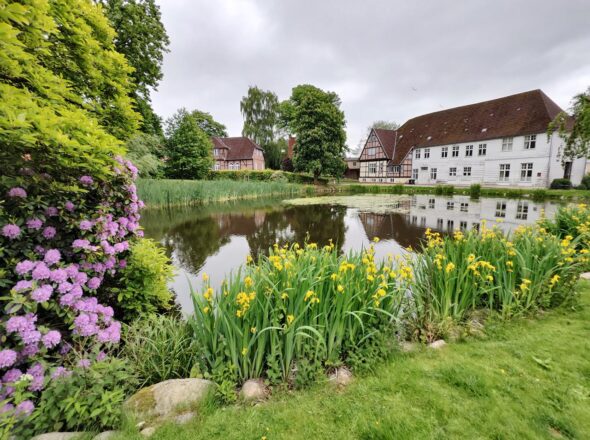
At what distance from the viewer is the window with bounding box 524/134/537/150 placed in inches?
1077

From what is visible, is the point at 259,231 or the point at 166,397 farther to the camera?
the point at 259,231

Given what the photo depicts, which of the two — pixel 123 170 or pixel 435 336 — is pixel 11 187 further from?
pixel 435 336

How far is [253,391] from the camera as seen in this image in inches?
87.6

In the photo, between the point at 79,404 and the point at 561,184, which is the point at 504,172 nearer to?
the point at 561,184

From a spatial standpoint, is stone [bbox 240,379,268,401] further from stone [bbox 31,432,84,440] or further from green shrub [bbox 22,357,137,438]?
stone [bbox 31,432,84,440]

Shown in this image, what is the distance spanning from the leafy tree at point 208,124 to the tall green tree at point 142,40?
32536mm

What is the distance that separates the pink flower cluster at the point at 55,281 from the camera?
177 centimetres

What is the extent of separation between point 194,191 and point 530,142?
3283 cm

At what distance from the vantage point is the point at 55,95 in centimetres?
244

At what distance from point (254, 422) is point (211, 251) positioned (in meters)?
6.29

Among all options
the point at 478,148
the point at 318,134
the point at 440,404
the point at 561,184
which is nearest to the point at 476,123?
the point at 478,148

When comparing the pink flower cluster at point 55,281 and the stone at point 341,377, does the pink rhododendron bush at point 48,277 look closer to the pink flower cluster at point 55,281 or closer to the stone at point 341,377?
the pink flower cluster at point 55,281

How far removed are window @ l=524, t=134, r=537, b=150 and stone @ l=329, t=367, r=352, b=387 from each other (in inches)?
1395

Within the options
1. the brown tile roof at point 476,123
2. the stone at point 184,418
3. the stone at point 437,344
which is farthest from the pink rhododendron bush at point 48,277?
the brown tile roof at point 476,123
